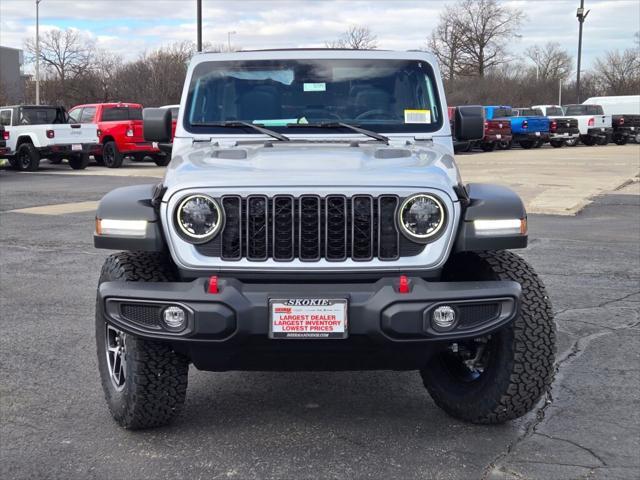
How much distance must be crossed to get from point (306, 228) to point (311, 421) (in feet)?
3.83

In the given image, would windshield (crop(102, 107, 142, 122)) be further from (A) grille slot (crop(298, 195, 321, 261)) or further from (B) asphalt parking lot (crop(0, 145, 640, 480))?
(A) grille slot (crop(298, 195, 321, 261))

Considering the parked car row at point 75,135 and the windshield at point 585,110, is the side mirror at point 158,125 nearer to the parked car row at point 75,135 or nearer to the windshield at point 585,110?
the parked car row at point 75,135

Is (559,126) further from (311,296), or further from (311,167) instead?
(311,296)

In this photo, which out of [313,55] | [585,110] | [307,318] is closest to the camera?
[307,318]

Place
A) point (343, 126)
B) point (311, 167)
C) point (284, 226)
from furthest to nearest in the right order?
point (343, 126) < point (311, 167) < point (284, 226)

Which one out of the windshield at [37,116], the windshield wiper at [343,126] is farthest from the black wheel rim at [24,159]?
the windshield wiper at [343,126]

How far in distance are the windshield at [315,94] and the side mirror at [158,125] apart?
0.36 meters

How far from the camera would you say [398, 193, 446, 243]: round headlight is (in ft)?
12.0

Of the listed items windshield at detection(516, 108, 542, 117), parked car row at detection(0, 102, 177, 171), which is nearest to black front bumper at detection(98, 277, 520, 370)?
parked car row at detection(0, 102, 177, 171)

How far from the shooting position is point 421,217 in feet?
12.1

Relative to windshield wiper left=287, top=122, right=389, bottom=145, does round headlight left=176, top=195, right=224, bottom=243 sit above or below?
below

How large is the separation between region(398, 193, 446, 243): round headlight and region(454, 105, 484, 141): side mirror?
1.78 metres

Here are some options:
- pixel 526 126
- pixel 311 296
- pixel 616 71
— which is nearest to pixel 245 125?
pixel 311 296

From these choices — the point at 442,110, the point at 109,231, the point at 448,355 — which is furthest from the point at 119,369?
the point at 442,110
